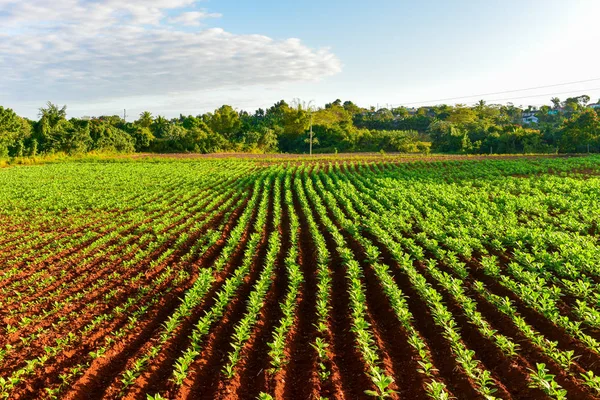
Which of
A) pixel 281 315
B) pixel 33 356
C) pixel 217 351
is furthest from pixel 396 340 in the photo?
pixel 33 356

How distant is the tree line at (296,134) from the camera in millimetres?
43750

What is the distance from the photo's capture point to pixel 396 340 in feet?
18.4

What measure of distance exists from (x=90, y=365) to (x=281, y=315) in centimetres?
295

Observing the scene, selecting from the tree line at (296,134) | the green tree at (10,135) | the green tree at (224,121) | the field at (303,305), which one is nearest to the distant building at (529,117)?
the tree line at (296,134)

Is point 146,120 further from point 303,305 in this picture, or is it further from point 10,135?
point 303,305

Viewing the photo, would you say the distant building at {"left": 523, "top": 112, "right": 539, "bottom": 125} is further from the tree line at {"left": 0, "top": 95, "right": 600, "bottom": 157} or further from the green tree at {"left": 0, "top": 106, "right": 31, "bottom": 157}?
the green tree at {"left": 0, "top": 106, "right": 31, "bottom": 157}

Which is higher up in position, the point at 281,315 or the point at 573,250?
the point at 573,250

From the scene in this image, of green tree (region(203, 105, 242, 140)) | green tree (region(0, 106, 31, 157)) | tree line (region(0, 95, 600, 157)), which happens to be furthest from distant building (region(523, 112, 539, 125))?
green tree (region(0, 106, 31, 157))

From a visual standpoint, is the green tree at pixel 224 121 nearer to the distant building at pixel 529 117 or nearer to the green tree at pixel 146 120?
the green tree at pixel 146 120

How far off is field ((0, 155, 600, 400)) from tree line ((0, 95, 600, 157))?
37058 mm

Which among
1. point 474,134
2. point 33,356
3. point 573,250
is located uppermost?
point 474,134

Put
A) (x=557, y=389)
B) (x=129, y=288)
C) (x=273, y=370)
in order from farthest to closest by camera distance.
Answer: (x=129, y=288), (x=273, y=370), (x=557, y=389)

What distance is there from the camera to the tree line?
144 feet

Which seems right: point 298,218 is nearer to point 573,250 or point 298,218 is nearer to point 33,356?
point 573,250
